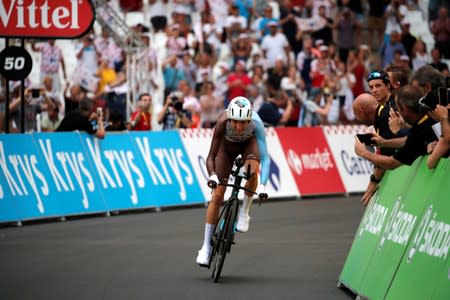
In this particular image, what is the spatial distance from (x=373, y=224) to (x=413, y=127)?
5.29ft

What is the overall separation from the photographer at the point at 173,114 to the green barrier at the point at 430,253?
47.9 ft

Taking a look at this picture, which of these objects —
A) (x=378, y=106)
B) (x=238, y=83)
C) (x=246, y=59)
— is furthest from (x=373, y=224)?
(x=246, y=59)

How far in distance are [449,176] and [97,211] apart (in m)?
12.4

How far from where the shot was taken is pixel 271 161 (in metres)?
24.0

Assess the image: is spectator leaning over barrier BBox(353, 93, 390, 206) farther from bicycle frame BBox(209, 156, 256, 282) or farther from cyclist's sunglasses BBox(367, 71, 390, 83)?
bicycle frame BBox(209, 156, 256, 282)

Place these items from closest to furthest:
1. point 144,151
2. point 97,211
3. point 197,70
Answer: point 97,211 → point 144,151 → point 197,70

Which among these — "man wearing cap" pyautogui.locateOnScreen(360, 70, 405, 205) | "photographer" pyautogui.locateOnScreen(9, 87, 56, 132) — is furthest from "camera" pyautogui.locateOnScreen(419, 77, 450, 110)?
"photographer" pyautogui.locateOnScreen(9, 87, 56, 132)

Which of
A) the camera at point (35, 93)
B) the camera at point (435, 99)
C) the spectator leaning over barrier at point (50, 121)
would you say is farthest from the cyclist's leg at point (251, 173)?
the spectator leaning over barrier at point (50, 121)

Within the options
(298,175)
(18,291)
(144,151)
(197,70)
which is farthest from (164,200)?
(18,291)

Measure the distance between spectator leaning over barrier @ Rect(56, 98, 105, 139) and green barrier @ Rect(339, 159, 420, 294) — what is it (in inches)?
381

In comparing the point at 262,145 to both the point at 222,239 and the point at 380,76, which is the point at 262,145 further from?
the point at 380,76

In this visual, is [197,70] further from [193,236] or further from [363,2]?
[193,236]

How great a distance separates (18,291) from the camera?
36.9 ft

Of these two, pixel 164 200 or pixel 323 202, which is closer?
pixel 164 200
